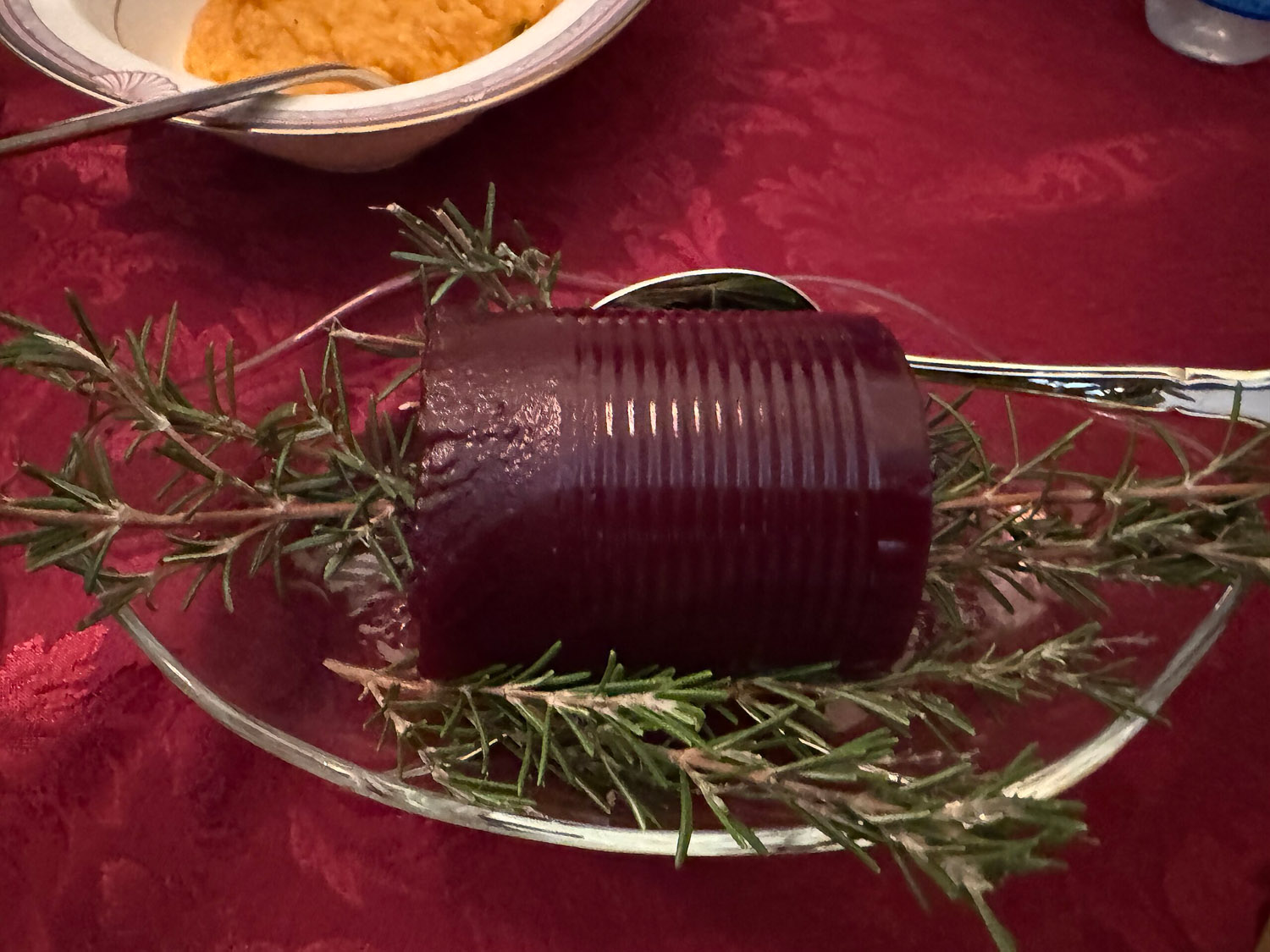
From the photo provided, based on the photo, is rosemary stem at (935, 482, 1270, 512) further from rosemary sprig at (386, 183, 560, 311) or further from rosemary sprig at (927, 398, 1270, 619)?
rosemary sprig at (386, 183, 560, 311)

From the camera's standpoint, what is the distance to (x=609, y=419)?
322mm

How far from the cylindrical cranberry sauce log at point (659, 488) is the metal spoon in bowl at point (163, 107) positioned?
27 centimetres

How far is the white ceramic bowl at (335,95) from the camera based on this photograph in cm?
54

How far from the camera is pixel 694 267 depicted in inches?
24.7

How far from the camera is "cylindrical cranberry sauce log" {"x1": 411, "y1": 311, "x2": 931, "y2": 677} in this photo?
32 cm

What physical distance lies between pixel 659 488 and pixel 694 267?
34 cm

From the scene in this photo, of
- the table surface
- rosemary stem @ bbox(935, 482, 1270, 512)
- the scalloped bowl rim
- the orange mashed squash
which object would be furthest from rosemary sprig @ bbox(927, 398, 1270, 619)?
the orange mashed squash

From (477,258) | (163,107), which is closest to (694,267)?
(477,258)

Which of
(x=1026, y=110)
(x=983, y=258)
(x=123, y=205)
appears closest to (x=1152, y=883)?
(x=983, y=258)

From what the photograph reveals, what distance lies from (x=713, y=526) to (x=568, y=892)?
0.23 m

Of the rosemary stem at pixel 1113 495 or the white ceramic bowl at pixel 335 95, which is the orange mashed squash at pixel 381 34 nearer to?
the white ceramic bowl at pixel 335 95

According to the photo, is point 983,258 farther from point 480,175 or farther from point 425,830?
point 425,830

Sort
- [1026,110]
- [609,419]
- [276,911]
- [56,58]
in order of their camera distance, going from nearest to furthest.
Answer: [609,419], [276,911], [56,58], [1026,110]

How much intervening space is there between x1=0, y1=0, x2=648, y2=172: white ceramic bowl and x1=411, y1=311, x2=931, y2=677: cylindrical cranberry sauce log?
268 millimetres
